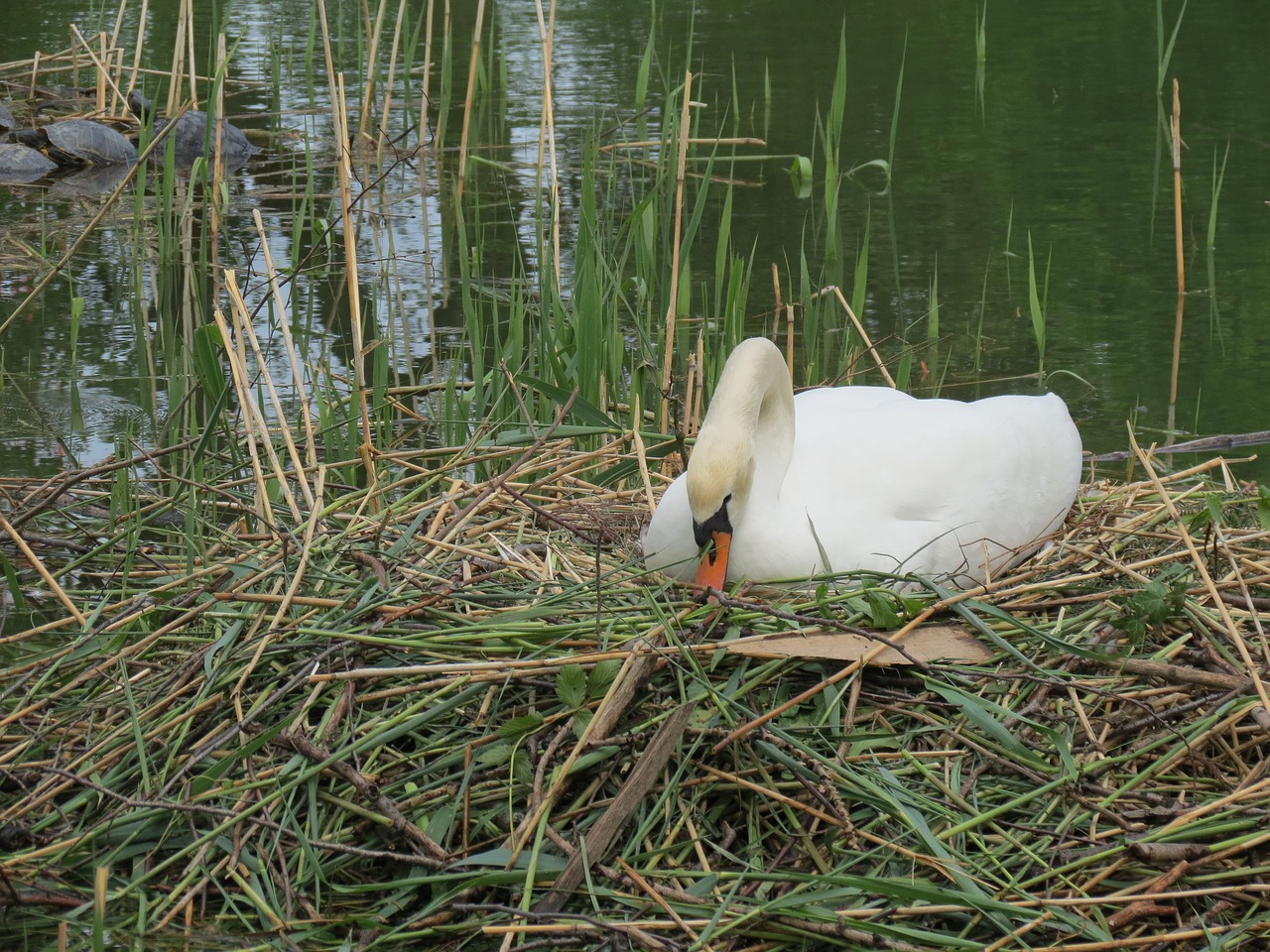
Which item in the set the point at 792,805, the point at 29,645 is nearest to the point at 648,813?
the point at 792,805

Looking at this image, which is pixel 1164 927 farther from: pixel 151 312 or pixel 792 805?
pixel 151 312

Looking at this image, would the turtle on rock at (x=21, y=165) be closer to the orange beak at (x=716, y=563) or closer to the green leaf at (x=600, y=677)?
the orange beak at (x=716, y=563)

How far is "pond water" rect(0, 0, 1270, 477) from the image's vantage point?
21.4ft

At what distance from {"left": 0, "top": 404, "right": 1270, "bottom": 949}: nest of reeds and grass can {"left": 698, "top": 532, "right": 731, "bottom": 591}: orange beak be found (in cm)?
12

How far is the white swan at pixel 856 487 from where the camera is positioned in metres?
3.73

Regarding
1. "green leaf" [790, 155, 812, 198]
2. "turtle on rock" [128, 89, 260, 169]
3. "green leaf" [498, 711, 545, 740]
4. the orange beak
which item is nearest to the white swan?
the orange beak

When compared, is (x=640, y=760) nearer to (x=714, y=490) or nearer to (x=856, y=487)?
(x=714, y=490)

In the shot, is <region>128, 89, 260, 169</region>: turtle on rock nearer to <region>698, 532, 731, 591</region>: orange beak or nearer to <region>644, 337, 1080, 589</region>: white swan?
<region>644, 337, 1080, 589</region>: white swan

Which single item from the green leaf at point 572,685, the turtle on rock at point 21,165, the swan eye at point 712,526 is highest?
the turtle on rock at point 21,165

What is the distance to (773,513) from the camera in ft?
12.5

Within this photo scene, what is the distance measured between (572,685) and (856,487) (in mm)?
1159

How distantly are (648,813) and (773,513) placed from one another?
40.7 inches

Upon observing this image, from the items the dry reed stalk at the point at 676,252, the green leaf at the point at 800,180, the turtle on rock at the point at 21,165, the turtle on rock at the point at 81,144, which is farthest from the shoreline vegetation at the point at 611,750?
the turtle on rock at the point at 81,144

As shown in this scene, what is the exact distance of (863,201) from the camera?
9164 millimetres
